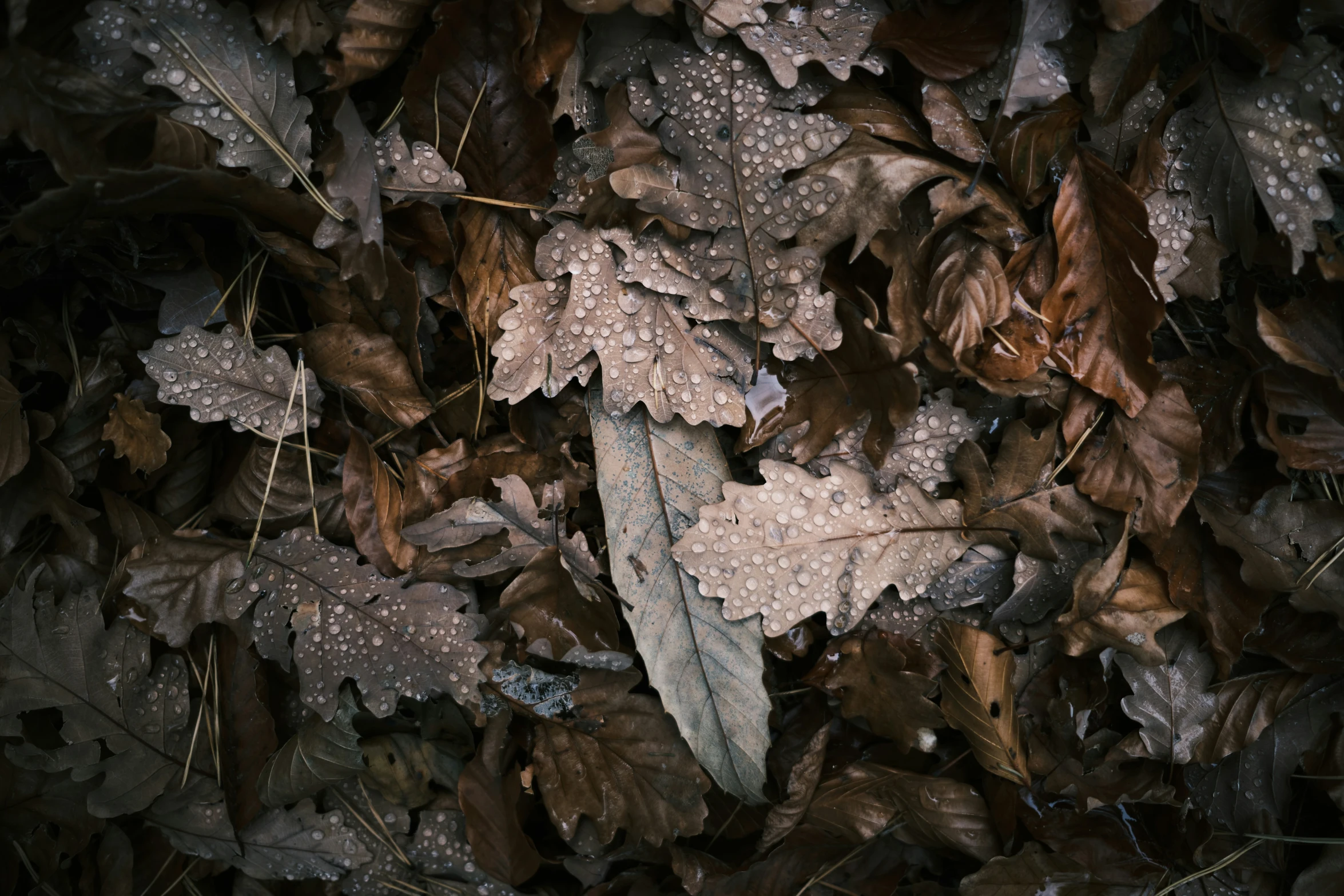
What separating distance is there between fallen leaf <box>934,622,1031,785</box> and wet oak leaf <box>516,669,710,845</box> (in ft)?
1.39

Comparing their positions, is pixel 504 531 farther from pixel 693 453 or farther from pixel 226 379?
pixel 226 379

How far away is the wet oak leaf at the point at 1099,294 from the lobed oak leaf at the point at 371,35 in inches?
40.8

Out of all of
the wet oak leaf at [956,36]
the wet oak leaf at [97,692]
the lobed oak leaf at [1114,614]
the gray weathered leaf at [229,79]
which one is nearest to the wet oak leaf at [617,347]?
the gray weathered leaf at [229,79]

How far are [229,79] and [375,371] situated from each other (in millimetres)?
469

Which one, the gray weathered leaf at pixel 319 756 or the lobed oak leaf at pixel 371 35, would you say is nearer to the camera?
the lobed oak leaf at pixel 371 35

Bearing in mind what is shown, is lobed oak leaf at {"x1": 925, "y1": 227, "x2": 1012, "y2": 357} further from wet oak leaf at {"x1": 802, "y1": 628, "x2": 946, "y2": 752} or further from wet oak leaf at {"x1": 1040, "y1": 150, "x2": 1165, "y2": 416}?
wet oak leaf at {"x1": 802, "y1": 628, "x2": 946, "y2": 752}

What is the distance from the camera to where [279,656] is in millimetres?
1160

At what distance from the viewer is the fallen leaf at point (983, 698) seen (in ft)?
3.76

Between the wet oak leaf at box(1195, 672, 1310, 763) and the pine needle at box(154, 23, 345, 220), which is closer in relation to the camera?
the pine needle at box(154, 23, 345, 220)

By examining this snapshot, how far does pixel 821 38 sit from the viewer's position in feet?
3.61

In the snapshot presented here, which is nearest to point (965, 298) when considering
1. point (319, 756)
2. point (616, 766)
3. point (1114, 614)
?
point (1114, 614)

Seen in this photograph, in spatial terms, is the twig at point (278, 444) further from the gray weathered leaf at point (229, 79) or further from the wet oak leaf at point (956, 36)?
the wet oak leaf at point (956, 36)

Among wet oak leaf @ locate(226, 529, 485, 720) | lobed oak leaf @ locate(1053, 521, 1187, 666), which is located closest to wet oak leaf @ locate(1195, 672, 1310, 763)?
lobed oak leaf @ locate(1053, 521, 1187, 666)

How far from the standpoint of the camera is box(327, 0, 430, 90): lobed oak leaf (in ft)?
3.42
